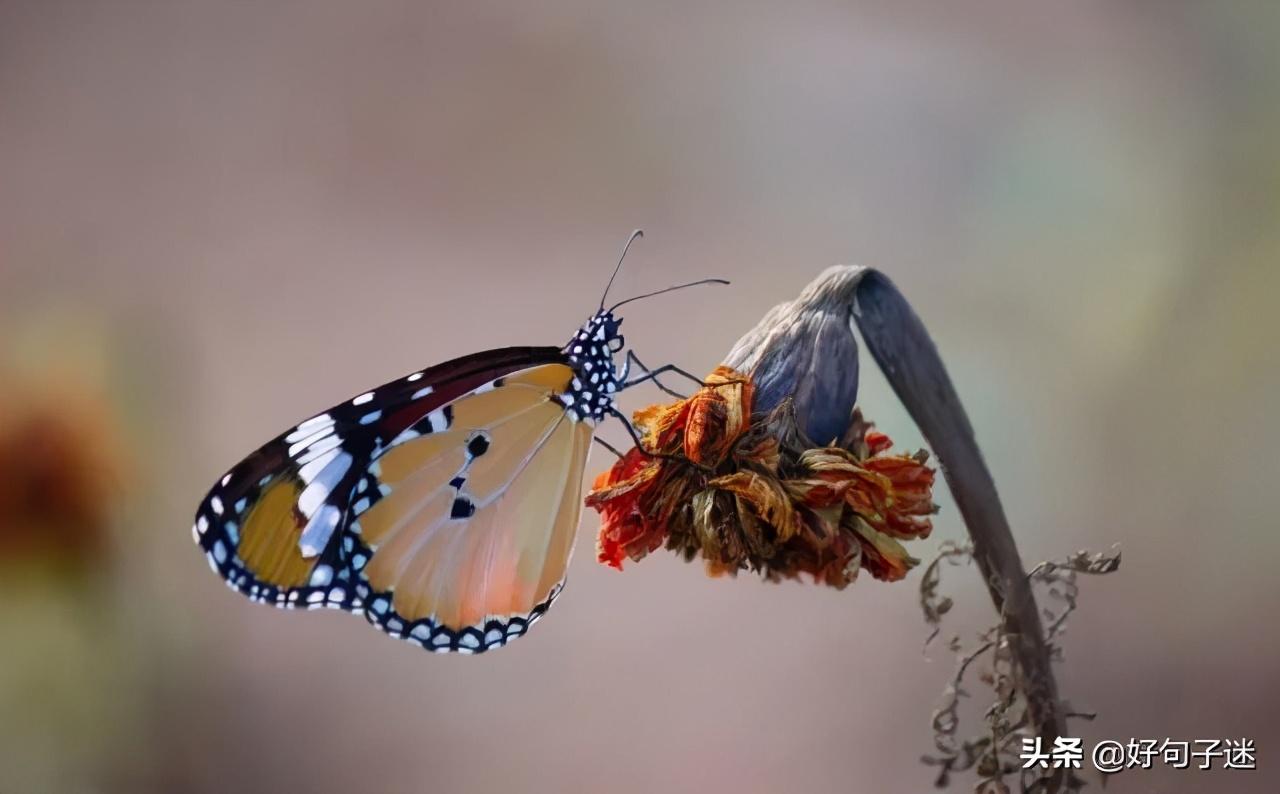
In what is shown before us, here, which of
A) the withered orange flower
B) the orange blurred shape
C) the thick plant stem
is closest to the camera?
the withered orange flower

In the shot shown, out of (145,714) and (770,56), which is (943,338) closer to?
(770,56)

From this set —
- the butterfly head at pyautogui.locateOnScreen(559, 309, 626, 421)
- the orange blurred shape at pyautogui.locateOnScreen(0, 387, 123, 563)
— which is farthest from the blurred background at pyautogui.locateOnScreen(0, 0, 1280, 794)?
the butterfly head at pyautogui.locateOnScreen(559, 309, 626, 421)

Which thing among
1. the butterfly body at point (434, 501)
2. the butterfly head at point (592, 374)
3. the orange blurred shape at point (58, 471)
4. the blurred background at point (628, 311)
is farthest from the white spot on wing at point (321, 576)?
the orange blurred shape at point (58, 471)

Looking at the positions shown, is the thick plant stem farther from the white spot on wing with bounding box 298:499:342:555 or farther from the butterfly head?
the white spot on wing with bounding box 298:499:342:555

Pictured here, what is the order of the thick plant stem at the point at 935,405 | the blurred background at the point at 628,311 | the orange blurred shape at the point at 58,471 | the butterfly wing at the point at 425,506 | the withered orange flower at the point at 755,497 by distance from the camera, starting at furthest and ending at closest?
the orange blurred shape at the point at 58,471
the blurred background at the point at 628,311
the butterfly wing at the point at 425,506
the thick plant stem at the point at 935,405
the withered orange flower at the point at 755,497

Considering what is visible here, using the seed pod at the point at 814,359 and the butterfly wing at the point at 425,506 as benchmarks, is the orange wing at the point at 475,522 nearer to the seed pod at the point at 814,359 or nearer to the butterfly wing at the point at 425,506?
the butterfly wing at the point at 425,506

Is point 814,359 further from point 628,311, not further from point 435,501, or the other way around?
point 628,311

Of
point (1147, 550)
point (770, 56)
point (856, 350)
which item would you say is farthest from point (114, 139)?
point (1147, 550)
